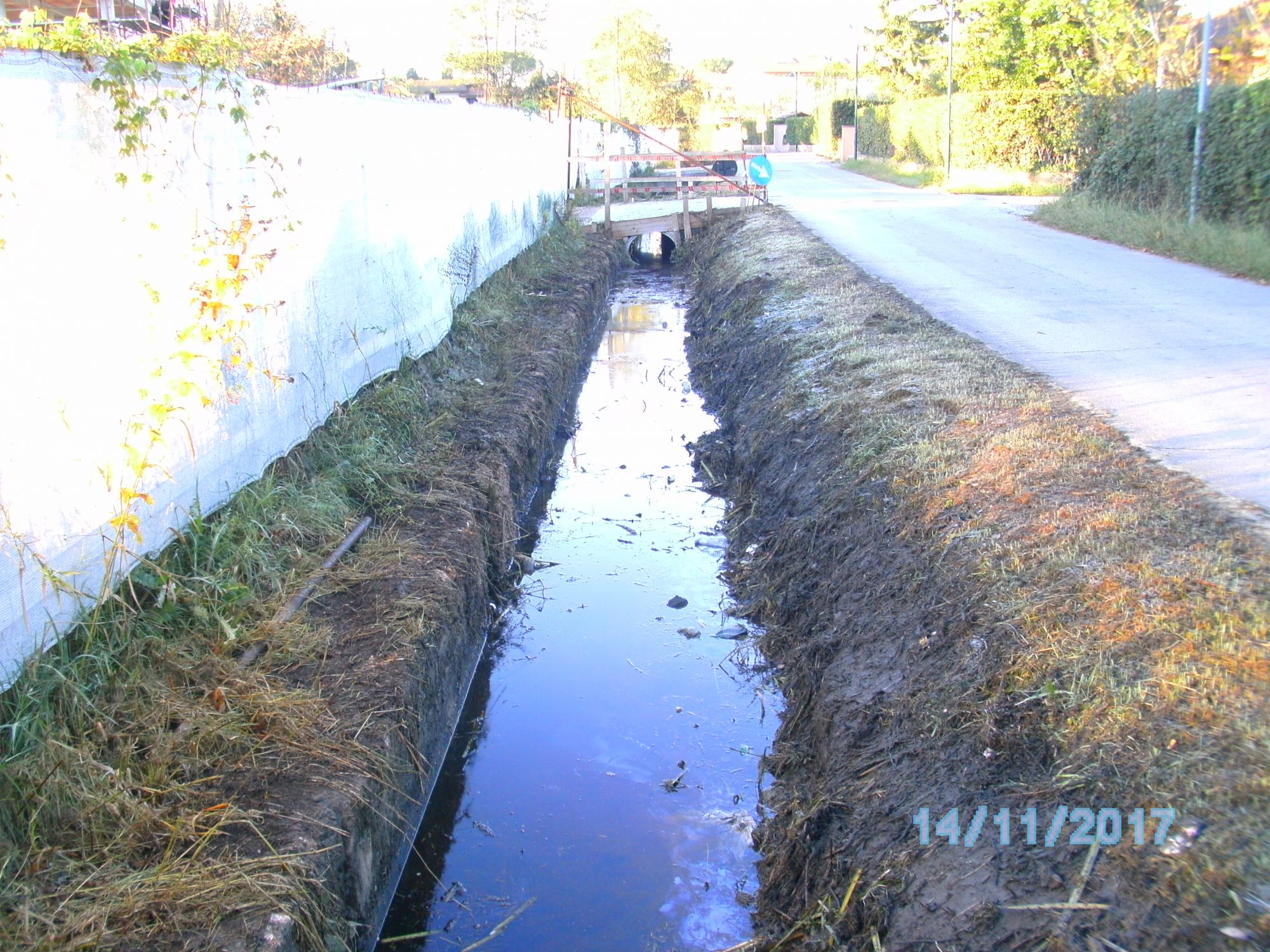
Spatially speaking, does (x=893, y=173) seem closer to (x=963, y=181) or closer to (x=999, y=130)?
(x=963, y=181)

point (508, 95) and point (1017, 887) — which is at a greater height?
point (508, 95)

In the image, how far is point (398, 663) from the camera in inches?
183

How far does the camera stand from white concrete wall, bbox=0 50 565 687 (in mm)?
3633

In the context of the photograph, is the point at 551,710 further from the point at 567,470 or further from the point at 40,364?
the point at 567,470

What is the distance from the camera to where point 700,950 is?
4020 mm

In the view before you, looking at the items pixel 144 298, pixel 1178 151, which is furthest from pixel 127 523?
pixel 1178 151

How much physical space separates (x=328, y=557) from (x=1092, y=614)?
3.60 metres

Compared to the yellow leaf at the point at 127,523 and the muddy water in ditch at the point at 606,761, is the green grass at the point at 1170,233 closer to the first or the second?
the muddy water in ditch at the point at 606,761

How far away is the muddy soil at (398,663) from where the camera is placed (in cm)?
361

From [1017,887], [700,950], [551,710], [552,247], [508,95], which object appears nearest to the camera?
[1017,887]

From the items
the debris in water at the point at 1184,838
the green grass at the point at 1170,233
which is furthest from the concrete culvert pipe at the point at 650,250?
the debris in water at the point at 1184,838

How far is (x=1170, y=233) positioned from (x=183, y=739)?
535 inches

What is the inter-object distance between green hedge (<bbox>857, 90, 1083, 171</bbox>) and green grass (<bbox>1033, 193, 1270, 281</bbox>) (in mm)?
3262

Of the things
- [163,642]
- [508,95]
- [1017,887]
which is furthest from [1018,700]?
[508,95]
